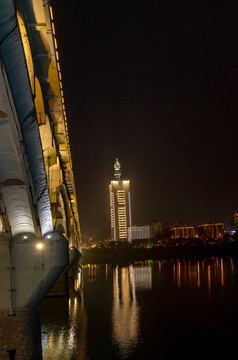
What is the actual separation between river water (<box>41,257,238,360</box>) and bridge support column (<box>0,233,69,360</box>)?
21.7 ft

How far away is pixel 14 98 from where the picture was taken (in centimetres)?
1091

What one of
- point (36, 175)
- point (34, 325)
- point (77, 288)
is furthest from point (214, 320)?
point (77, 288)

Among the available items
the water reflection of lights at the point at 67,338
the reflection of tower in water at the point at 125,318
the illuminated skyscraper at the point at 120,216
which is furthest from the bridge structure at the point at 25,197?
the illuminated skyscraper at the point at 120,216

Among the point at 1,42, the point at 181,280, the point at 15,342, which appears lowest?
the point at 181,280

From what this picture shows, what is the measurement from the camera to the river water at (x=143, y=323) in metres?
18.6

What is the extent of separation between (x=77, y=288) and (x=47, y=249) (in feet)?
111

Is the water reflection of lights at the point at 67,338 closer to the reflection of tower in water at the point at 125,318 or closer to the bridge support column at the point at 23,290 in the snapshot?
the reflection of tower in water at the point at 125,318

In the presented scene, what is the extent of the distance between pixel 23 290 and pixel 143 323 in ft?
46.3

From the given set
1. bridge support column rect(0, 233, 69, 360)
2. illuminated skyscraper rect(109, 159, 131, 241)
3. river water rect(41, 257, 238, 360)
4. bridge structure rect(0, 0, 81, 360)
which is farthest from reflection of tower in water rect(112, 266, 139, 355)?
illuminated skyscraper rect(109, 159, 131, 241)

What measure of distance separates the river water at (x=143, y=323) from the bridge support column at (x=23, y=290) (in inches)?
261

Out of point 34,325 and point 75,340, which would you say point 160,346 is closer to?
point 75,340

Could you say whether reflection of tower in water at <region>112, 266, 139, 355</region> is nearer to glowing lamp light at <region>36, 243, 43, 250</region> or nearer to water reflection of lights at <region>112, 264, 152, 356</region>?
water reflection of lights at <region>112, 264, 152, 356</region>

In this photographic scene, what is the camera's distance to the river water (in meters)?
18.6

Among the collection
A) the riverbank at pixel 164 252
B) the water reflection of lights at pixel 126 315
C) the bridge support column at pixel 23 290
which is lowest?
the riverbank at pixel 164 252
